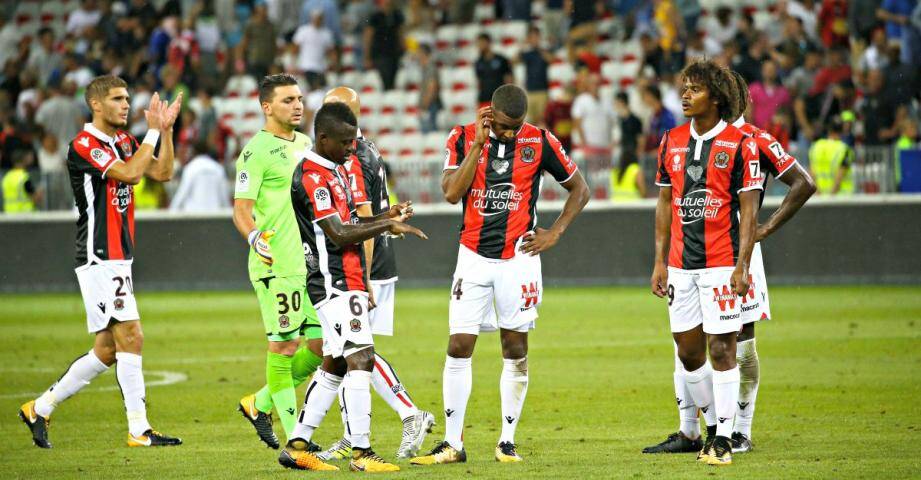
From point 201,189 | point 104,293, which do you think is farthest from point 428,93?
point 104,293

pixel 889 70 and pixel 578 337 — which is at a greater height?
pixel 889 70

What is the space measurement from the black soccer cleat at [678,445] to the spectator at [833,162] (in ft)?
39.4

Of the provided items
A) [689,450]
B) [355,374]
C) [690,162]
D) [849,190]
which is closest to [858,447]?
[689,450]

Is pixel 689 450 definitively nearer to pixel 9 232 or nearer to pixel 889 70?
pixel 889 70

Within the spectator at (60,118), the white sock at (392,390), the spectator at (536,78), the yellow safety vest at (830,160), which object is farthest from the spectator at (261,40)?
the white sock at (392,390)

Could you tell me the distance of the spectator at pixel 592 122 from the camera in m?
24.1

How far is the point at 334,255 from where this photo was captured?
794cm

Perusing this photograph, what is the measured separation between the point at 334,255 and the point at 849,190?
14055mm

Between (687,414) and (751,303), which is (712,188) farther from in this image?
(687,414)

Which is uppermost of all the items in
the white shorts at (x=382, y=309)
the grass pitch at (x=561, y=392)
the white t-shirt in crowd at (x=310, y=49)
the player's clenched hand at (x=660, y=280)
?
the white t-shirt in crowd at (x=310, y=49)

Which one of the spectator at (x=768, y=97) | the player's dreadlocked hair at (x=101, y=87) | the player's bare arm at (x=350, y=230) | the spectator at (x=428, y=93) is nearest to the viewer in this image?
the player's bare arm at (x=350, y=230)

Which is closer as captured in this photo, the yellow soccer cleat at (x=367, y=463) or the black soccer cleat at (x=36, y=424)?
the yellow soccer cleat at (x=367, y=463)

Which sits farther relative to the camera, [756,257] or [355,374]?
[756,257]

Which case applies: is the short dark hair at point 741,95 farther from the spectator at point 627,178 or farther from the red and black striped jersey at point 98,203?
the spectator at point 627,178
